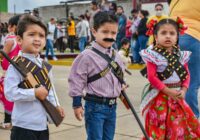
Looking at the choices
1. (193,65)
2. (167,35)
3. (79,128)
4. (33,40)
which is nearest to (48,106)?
(33,40)

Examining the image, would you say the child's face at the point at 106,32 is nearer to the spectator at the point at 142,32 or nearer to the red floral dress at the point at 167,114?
the red floral dress at the point at 167,114

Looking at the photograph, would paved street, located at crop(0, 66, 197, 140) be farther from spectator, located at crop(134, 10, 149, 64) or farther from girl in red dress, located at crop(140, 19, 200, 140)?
spectator, located at crop(134, 10, 149, 64)

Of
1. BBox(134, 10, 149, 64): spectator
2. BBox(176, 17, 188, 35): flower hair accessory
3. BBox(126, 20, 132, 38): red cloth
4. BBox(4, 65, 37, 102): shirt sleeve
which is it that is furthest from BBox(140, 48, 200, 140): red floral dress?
BBox(126, 20, 132, 38): red cloth

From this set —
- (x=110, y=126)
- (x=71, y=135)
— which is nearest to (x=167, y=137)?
(x=110, y=126)

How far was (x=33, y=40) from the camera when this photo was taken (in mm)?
3242

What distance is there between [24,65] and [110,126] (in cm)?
101

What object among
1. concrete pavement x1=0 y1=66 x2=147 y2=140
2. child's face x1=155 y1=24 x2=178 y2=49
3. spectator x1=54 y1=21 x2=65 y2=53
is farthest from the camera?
spectator x1=54 y1=21 x2=65 y2=53

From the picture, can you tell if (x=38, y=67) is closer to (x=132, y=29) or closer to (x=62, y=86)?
(x=62, y=86)

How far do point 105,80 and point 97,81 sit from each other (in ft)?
0.22

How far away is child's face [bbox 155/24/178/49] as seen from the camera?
4246mm

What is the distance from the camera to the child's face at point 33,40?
324 centimetres

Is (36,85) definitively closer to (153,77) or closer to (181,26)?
(153,77)

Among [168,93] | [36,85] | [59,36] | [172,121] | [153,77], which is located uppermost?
[36,85]

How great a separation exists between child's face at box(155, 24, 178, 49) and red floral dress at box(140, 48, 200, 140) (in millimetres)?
140
